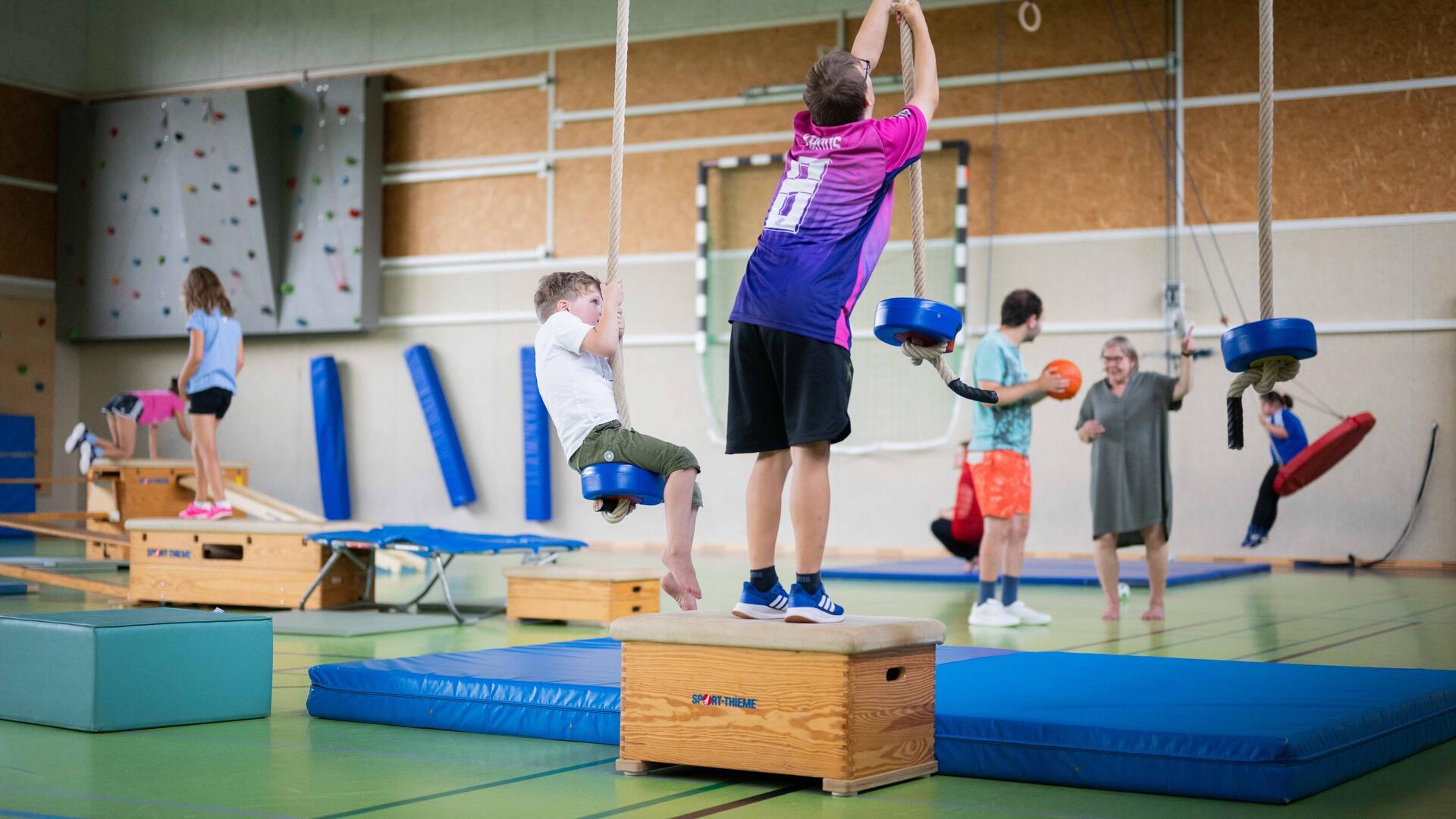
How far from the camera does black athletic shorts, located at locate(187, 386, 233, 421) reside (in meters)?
8.45

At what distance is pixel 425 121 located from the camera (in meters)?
15.4

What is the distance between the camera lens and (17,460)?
16.0 m

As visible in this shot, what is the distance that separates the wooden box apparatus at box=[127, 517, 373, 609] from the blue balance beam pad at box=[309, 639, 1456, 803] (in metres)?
3.04

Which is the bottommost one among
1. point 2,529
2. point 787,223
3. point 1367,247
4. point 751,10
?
point 2,529

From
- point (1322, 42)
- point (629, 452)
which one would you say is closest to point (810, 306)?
point (629, 452)

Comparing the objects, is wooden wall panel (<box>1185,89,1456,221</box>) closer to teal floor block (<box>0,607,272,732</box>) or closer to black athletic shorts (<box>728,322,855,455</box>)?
black athletic shorts (<box>728,322,855,455</box>)

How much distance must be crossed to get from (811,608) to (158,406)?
43.2 feet

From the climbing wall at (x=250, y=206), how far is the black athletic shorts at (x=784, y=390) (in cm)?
1236

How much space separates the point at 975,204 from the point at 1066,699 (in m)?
9.83

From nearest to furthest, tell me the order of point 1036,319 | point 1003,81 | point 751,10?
point 1036,319 → point 1003,81 → point 751,10

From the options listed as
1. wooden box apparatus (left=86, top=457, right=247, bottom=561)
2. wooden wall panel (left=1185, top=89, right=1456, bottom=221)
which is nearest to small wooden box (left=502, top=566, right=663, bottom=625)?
wooden box apparatus (left=86, top=457, right=247, bottom=561)

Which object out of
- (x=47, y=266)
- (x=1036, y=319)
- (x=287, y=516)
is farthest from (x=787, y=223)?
(x=47, y=266)

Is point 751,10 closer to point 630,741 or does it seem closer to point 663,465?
point 663,465

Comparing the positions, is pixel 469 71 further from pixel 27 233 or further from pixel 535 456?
pixel 27 233
